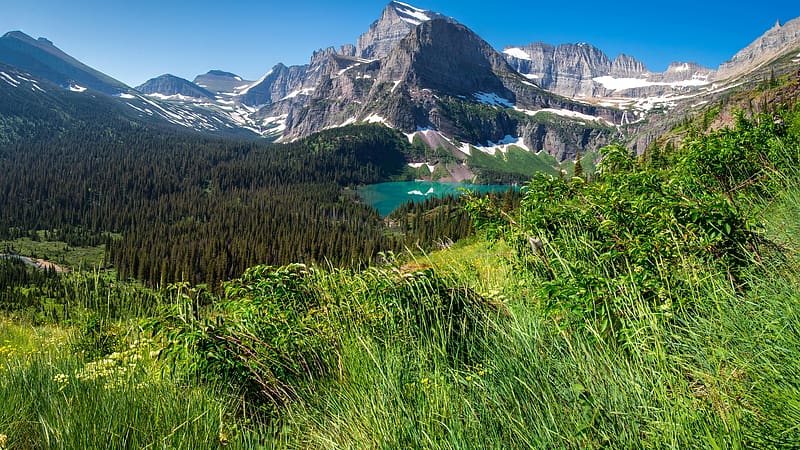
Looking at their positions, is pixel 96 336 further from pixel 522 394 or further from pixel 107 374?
pixel 522 394

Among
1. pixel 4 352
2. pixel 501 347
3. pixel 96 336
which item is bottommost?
pixel 4 352

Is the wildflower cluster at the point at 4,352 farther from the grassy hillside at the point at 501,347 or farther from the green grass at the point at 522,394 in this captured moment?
the green grass at the point at 522,394

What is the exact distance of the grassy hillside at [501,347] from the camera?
8.61 feet

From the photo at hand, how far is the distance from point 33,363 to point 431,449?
4.28 meters

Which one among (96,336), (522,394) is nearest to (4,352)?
(96,336)

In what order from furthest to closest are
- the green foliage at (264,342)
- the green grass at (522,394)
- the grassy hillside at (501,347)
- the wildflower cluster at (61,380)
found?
the green foliage at (264,342), the wildflower cluster at (61,380), the grassy hillside at (501,347), the green grass at (522,394)

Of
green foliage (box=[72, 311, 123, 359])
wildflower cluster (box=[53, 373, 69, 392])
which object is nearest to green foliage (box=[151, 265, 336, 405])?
green foliage (box=[72, 311, 123, 359])

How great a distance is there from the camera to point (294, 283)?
6594 millimetres

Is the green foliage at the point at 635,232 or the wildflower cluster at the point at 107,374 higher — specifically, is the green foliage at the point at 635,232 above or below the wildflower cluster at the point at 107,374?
above

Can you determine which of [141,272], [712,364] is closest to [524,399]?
[712,364]

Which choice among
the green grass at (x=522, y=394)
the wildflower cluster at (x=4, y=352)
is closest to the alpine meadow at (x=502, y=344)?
the green grass at (x=522, y=394)

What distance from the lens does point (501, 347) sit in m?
3.86

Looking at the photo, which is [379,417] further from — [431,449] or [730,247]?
[730,247]

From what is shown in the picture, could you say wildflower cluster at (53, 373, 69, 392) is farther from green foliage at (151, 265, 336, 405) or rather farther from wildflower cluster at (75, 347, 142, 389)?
green foliage at (151, 265, 336, 405)
